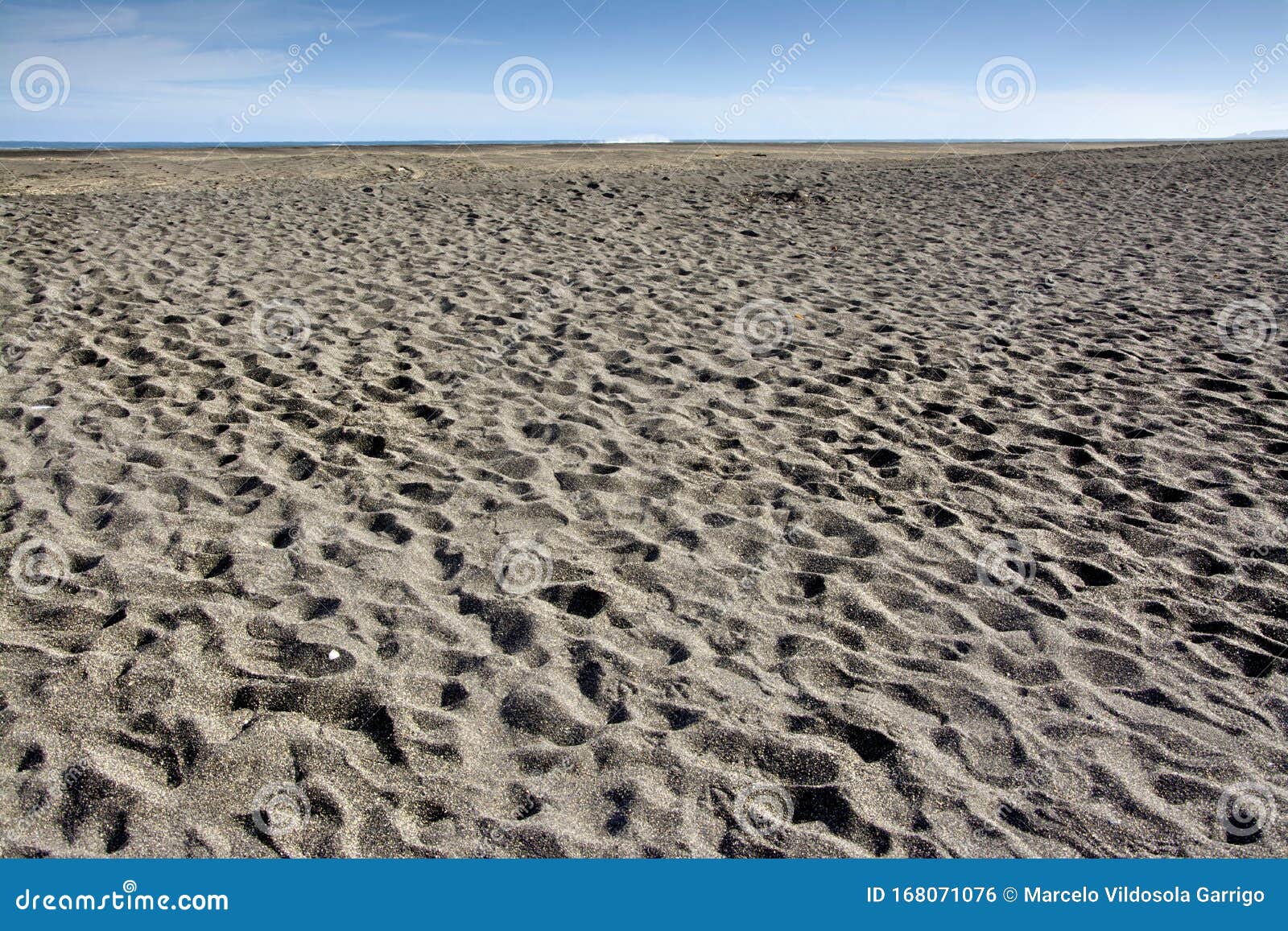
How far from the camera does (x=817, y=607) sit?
3.54 m

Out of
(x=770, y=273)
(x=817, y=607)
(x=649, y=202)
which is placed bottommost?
(x=817, y=607)

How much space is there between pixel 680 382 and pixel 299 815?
4.01 m

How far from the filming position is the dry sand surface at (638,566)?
102 inches

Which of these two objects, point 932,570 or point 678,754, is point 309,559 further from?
point 932,570

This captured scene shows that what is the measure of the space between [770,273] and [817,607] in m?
6.37

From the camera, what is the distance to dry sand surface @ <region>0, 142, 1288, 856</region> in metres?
2.59

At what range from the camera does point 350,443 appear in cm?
494

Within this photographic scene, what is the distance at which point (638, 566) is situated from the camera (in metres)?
3.80

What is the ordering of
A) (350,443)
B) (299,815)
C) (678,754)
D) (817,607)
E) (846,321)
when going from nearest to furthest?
(299,815) → (678,754) → (817,607) → (350,443) → (846,321)

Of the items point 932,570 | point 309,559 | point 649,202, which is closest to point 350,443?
point 309,559

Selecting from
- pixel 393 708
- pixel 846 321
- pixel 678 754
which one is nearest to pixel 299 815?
pixel 393 708

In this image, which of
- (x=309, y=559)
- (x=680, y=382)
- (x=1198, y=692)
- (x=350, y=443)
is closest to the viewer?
(x=1198, y=692)

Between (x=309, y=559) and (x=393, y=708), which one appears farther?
(x=309, y=559)

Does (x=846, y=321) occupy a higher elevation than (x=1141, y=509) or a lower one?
higher
